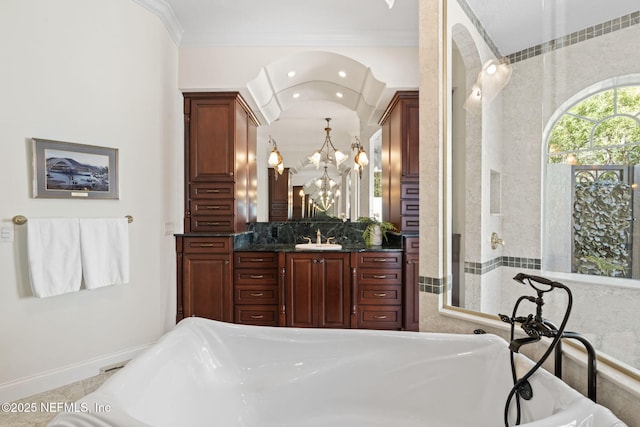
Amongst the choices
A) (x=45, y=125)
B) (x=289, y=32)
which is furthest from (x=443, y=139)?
(x=45, y=125)

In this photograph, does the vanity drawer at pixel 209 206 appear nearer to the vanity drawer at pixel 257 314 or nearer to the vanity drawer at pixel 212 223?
the vanity drawer at pixel 212 223

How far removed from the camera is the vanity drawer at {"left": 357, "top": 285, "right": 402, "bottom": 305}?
3.22 m

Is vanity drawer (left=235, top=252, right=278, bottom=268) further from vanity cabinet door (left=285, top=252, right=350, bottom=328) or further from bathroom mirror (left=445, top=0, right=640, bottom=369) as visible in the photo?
bathroom mirror (left=445, top=0, right=640, bottom=369)

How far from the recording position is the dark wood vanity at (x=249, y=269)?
10.4 feet

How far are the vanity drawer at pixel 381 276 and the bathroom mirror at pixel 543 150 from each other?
4.29 ft

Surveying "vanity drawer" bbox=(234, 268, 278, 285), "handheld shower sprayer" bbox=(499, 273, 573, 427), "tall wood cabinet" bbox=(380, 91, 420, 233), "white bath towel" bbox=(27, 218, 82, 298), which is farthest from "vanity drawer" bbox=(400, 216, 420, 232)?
"white bath towel" bbox=(27, 218, 82, 298)

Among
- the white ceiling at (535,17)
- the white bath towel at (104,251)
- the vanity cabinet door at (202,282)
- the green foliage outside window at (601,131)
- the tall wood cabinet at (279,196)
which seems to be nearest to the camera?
the green foliage outside window at (601,131)

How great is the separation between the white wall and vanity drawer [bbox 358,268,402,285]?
193 cm

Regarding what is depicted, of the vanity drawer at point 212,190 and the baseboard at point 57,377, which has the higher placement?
the vanity drawer at point 212,190

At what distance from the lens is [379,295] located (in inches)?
127

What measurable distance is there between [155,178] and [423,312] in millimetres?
2483

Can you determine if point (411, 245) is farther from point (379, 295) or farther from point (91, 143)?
point (91, 143)

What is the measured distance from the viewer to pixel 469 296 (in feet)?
5.74

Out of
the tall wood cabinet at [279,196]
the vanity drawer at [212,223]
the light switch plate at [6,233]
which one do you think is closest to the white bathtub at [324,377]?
the light switch plate at [6,233]
